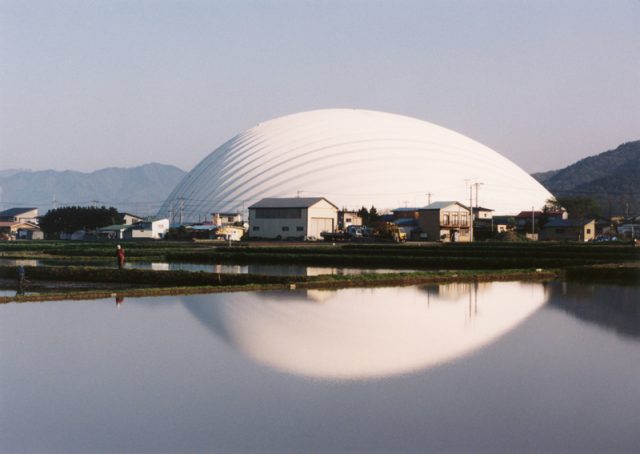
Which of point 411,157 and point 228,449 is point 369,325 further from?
point 411,157

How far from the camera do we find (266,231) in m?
56.8

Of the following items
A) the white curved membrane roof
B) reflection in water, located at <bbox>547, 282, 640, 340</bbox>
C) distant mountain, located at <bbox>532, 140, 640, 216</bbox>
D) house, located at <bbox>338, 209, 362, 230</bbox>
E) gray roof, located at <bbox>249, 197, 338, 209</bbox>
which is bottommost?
reflection in water, located at <bbox>547, 282, 640, 340</bbox>

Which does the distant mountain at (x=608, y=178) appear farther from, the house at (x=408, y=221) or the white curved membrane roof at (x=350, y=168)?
the house at (x=408, y=221)

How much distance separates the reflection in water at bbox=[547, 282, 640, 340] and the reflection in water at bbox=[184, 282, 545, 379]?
1.96 ft

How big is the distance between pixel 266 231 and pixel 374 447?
5055 cm

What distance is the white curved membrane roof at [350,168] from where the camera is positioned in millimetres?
69312

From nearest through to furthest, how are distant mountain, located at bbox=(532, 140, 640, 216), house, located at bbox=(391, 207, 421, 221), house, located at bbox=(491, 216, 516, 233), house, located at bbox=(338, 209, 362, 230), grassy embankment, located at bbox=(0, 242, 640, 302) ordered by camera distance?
grassy embankment, located at bbox=(0, 242, 640, 302), house, located at bbox=(391, 207, 421, 221), house, located at bbox=(338, 209, 362, 230), house, located at bbox=(491, 216, 516, 233), distant mountain, located at bbox=(532, 140, 640, 216)

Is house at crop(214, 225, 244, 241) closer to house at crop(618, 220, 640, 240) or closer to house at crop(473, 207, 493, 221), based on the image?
house at crop(473, 207, 493, 221)

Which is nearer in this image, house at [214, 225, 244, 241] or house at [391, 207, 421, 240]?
house at [391, 207, 421, 240]

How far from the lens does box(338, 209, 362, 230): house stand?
62844mm

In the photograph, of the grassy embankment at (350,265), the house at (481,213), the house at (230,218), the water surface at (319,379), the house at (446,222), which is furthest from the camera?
the house at (230,218)

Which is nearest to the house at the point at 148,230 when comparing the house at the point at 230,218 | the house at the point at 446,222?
the house at the point at 230,218

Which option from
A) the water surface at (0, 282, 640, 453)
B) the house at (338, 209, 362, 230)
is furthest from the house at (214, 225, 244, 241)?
the water surface at (0, 282, 640, 453)

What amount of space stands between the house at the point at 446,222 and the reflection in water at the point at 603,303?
33.2 m
